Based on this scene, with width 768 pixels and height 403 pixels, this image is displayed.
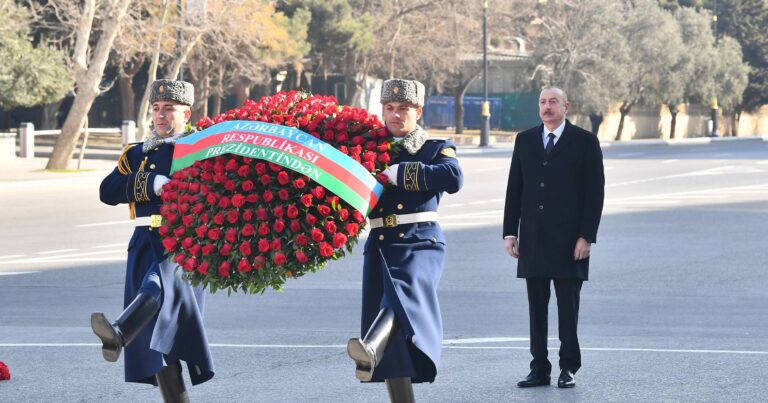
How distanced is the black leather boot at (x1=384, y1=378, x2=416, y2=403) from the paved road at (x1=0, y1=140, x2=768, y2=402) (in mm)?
1016

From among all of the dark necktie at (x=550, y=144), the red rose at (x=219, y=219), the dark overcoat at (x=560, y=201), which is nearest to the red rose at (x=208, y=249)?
the red rose at (x=219, y=219)

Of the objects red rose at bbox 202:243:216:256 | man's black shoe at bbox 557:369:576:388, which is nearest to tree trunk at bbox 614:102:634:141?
man's black shoe at bbox 557:369:576:388

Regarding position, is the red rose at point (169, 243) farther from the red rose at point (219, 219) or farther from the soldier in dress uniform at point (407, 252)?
the soldier in dress uniform at point (407, 252)

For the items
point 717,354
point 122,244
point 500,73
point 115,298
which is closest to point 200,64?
point 500,73

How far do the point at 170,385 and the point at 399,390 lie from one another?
3.88ft

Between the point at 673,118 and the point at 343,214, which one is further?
the point at 673,118

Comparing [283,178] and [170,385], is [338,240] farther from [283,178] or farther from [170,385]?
[170,385]

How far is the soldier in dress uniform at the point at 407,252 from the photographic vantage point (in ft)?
22.1

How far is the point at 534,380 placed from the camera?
8.08m

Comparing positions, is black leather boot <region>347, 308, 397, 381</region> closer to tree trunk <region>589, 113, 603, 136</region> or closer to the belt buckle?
the belt buckle

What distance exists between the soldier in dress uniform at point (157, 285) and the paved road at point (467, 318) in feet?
2.82

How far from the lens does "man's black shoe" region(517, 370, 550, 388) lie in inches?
317

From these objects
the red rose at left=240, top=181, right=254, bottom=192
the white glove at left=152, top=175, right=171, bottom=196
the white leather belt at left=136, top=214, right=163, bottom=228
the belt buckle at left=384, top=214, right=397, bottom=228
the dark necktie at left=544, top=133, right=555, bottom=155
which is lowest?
the white leather belt at left=136, top=214, right=163, bottom=228

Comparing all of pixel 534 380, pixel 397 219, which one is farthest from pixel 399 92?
pixel 534 380
